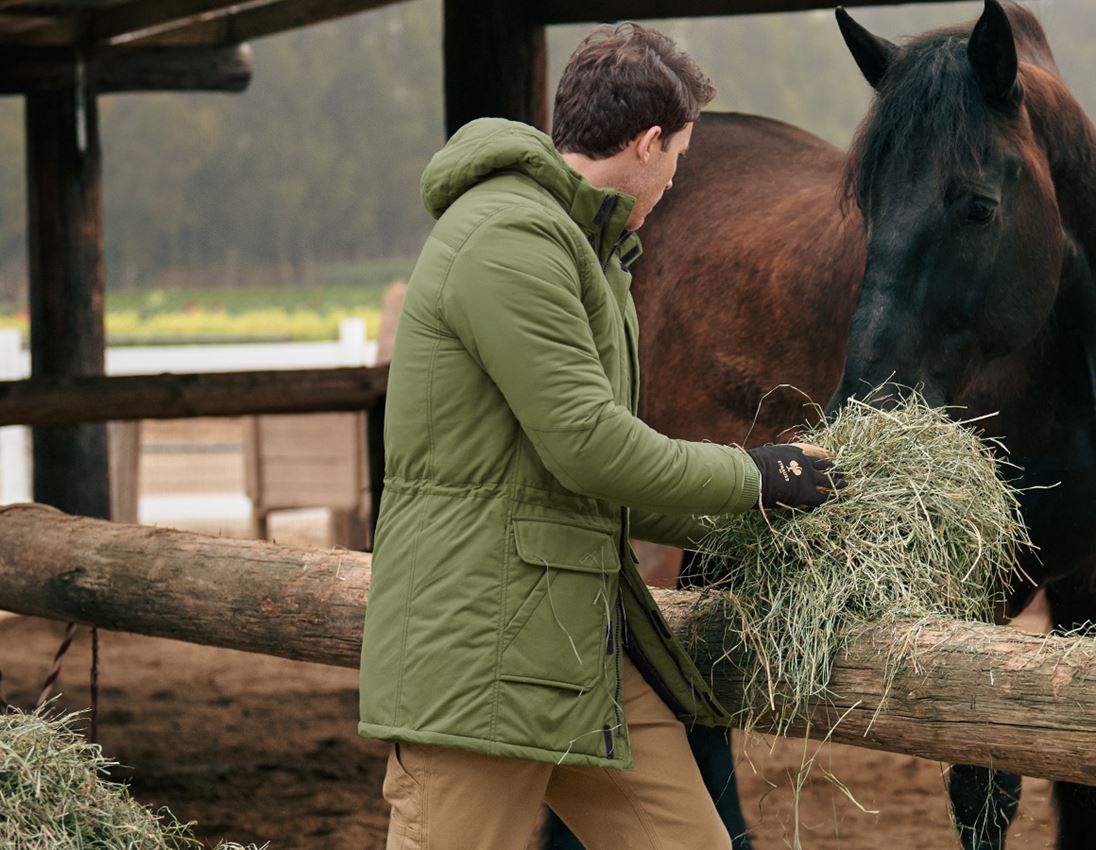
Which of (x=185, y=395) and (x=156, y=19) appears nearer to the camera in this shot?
(x=185, y=395)

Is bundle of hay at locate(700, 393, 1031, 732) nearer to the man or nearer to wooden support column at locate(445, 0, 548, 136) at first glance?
the man

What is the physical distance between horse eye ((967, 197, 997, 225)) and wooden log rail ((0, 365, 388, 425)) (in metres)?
3.13

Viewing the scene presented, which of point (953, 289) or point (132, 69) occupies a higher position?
point (132, 69)

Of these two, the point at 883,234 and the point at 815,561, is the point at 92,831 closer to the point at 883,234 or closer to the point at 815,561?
the point at 815,561

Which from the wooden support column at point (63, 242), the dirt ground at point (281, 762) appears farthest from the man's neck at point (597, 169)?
the wooden support column at point (63, 242)

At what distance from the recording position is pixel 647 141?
1927 millimetres

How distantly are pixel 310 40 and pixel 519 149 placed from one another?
154 ft

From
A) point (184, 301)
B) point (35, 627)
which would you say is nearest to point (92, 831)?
point (35, 627)

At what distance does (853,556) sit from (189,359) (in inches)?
735

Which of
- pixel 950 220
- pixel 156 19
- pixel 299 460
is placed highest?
pixel 156 19

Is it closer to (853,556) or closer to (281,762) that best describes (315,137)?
(281,762)

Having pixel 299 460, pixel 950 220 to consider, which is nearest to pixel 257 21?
pixel 299 460

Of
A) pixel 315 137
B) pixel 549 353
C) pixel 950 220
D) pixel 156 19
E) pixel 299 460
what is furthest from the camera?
pixel 315 137

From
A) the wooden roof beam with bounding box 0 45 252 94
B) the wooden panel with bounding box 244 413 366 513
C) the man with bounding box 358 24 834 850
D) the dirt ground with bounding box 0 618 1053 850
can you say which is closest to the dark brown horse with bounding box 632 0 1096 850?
the man with bounding box 358 24 834 850
